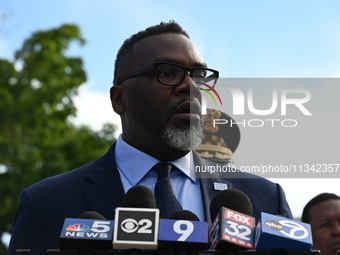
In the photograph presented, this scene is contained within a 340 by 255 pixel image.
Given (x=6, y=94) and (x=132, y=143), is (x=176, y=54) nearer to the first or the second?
(x=132, y=143)

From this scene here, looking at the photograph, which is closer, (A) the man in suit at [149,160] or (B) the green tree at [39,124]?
(A) the man in suit at [149,160]

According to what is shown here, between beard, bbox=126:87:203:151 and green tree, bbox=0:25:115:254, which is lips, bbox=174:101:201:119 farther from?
green tree, bbox=0:25:115:254

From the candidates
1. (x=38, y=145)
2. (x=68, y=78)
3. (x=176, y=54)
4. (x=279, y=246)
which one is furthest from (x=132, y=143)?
(x=68, y=78)

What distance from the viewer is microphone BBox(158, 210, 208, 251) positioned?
103 inches

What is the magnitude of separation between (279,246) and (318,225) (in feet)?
10.8

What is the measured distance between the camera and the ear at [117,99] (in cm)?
418

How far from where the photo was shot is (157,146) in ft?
12.8

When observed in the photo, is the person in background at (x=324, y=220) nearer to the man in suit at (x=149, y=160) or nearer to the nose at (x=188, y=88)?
the man in suit at (x=149, y=160)

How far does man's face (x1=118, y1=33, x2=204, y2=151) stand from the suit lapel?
324 millimetres

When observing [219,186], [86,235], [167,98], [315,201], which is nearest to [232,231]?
[86,235]

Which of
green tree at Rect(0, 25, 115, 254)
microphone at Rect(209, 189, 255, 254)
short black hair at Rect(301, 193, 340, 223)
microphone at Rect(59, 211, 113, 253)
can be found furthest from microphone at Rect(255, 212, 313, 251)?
green tree at Rect(0, 25, 115, 254)

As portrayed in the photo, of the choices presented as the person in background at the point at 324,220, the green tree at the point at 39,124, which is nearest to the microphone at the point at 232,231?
the person in background at the point at 324,220

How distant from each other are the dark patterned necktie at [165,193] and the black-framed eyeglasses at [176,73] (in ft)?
1.55

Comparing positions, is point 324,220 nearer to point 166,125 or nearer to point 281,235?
point 166,125
